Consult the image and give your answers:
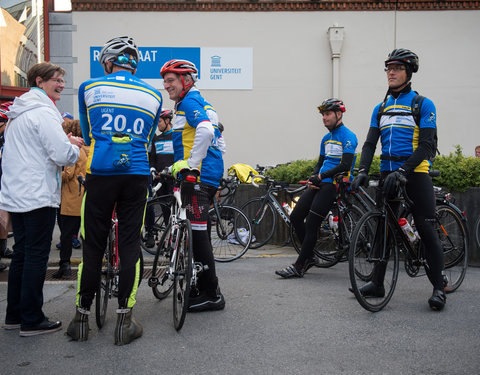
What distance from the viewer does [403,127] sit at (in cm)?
453

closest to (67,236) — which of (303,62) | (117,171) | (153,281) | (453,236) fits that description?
(153,281)

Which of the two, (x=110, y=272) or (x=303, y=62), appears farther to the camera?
(x=303, y=62)

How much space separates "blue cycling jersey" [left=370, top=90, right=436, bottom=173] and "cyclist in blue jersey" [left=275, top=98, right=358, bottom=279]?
42.8 inches

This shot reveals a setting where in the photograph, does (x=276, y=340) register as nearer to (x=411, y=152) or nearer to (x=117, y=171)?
(x=117, y=171)

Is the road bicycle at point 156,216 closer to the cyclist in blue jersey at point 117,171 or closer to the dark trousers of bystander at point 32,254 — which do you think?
the dark trousers of bystander at point 32,254

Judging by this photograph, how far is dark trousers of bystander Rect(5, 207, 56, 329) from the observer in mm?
3734

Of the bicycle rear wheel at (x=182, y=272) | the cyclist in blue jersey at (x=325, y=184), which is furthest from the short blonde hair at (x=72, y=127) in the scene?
the cyclist in blue jersey at (x=325, y=184)

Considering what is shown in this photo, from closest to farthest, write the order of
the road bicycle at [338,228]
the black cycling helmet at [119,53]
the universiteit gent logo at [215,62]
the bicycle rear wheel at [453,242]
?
the black cycling helmet at [119,53] < the bicycle rear wheel at [453,242] < the road bicycle at [338,228] < the universiteit gent logo at [215,62]

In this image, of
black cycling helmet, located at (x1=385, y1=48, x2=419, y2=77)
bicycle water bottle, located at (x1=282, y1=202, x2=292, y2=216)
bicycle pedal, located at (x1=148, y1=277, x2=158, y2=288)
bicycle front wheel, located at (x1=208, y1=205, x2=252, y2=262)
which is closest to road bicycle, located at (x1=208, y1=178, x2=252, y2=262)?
bicycle front wheel, located at (x1=208, y1=205, x2=252, y2=262)

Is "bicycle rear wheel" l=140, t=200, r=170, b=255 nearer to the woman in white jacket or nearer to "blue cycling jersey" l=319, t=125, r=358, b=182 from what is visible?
"blue cycling jersey" l=319, t=125, r=358, b=182

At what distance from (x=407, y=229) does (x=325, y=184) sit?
1301 mm

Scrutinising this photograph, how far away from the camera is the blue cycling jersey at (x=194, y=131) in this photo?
4.28 meters

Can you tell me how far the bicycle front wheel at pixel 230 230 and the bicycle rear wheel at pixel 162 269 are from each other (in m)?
2.46

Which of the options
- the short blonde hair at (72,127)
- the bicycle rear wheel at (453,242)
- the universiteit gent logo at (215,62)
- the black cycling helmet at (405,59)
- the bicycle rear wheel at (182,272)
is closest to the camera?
the bicycle rear wheel at (182,272)
